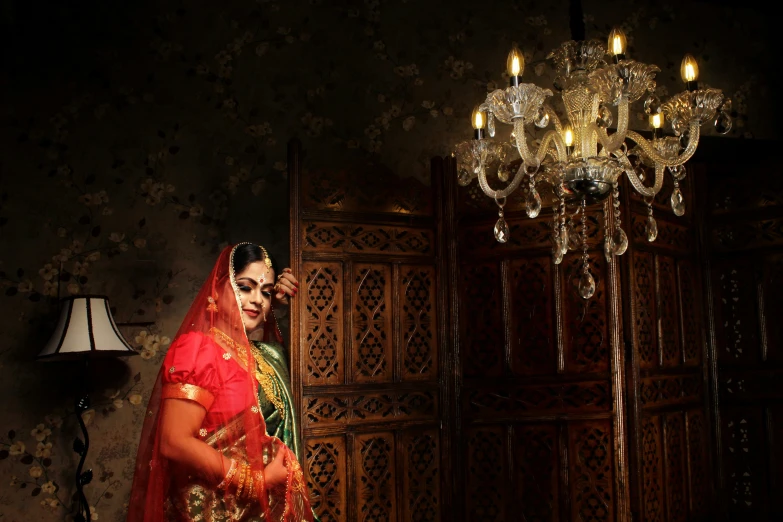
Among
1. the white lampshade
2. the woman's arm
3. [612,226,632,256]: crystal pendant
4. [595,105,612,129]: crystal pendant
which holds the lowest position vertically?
the woman's arm

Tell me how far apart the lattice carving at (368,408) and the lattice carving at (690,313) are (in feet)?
4.61

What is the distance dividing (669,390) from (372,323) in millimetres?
1549

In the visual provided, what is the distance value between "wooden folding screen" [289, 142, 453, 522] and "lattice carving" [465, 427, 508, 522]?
131 millimetres

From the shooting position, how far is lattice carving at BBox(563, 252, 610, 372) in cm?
330

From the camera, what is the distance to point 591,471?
3.23 metres

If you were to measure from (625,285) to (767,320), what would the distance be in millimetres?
978

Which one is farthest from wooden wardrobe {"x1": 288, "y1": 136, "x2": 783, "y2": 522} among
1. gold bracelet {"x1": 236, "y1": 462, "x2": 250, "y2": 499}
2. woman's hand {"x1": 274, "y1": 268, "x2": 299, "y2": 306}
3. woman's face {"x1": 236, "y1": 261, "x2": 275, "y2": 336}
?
gold bracelet {"x1": 236, "y1": 462, "x2": 250, "y2": 499}

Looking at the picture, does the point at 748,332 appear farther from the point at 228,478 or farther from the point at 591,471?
the point at 228,478

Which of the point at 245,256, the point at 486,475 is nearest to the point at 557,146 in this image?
the point at 245,256

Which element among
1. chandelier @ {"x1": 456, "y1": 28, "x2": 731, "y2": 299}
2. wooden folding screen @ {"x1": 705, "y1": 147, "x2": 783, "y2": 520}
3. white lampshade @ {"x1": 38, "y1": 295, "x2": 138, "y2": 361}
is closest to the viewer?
chandelier @ {"x1": 456, "y1": 28, "x2": 731, "y2": 299}

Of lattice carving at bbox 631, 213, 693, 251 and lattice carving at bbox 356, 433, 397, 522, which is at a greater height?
lattice carving at bbox 631, 213, 693, 251

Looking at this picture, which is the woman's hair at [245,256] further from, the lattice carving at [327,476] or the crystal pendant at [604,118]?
the crystal pendant at [604,118]

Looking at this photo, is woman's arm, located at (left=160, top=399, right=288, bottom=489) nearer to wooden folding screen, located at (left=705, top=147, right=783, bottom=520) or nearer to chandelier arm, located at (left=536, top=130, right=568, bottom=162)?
chandelier arm, located at (left=536, top=130, right=568, bottom=162)

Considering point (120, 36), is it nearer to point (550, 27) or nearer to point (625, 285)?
point (550, 27)
